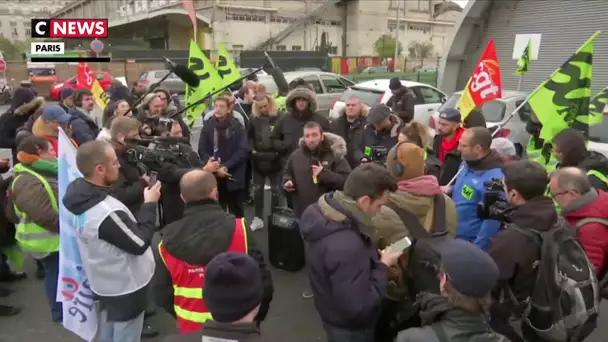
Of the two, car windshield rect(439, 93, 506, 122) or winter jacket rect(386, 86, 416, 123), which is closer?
winter jacket rect(386, 86, 416, 123)

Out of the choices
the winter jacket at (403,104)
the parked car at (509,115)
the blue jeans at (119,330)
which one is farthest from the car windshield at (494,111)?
the blue jeans at (119,330)

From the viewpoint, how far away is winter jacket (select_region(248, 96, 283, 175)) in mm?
6148

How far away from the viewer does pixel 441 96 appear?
12.5 metres

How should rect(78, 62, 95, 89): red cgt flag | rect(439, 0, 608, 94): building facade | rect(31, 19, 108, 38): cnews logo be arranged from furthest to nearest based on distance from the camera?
rect(439, 0, 608, 94): building facade
rect(31, 19, 108, 38): cnews logo
rect(78, 62, 95, 89): red cgt flag

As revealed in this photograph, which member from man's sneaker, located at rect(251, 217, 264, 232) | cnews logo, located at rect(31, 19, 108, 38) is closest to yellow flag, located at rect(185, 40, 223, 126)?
man's sneaker, located at rect(251, 217, 264, 232)

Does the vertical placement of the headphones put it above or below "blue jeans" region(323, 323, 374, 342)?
above

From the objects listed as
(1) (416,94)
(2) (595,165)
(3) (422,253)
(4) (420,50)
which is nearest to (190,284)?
(3) (422,253)

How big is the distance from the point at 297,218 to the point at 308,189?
462 millimetres

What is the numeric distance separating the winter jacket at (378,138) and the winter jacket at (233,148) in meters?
1.37

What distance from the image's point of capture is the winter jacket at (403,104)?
27.3ft

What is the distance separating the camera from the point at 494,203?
122 inches

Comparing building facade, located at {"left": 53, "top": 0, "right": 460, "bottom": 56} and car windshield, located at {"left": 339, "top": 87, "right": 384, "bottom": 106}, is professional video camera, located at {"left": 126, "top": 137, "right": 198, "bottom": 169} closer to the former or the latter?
car windshield, located at {"left": 339, "top": 87, "right": 384, "bottom": 106}

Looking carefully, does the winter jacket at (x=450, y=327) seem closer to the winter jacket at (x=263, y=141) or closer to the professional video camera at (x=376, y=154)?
the professional video camera at (x=376, y=154)

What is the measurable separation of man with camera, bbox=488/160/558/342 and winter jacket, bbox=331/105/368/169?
3067mm
